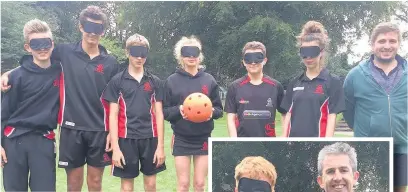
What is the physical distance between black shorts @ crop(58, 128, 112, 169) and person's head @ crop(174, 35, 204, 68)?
84 centimetres

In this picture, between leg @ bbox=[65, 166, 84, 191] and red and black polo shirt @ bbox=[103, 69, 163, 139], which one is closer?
red and black polo shirt @ bbox=[103, 69, 163, 139]

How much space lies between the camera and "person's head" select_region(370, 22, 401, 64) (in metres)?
4.07

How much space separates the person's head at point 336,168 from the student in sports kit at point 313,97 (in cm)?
14

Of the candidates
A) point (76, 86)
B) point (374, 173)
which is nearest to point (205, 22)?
point (76, 86)

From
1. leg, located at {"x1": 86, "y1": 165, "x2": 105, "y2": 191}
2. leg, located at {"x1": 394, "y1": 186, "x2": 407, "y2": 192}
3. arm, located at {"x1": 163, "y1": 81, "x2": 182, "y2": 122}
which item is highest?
arm, located at {"x1": 163, "y1": 81, "x2": 182, "y2": 122}

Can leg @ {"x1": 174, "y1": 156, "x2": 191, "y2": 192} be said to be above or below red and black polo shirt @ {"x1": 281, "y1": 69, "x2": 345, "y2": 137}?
below

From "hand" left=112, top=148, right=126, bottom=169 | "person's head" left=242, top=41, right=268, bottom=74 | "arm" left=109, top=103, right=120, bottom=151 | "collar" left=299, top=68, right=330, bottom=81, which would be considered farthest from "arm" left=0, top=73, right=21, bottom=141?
"collar" left=299, top=68, right=330, bottom=81

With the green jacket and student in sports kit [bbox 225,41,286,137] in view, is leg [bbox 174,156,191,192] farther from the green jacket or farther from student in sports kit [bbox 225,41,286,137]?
the green jacket

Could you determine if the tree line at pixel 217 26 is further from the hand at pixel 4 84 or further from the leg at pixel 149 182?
the leg at pixel 149 182

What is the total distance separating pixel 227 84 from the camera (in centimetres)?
→ 427

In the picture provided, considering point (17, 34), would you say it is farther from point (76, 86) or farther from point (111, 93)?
point (111, 93)

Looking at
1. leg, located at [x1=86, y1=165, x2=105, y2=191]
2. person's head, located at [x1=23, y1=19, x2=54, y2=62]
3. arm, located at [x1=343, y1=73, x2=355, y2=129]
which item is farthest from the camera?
leg, located at [x1=86, y1=165, x2=105, y2=191]

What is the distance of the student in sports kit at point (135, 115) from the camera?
4.05m

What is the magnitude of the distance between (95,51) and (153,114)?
Answer: 0.68m
